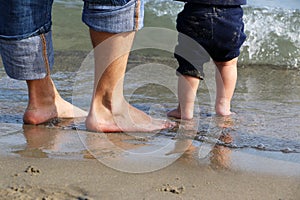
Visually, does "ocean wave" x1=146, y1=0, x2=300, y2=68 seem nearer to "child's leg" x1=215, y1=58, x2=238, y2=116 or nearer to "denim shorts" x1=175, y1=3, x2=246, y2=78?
"child's leg" x1=215, y1=58, x2=238, y2=116

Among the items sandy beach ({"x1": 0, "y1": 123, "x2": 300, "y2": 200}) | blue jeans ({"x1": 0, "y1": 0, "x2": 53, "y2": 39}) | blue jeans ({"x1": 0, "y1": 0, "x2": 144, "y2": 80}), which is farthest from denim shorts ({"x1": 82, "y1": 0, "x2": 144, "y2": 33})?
sandy beach ({"x1": 0, "y1": 123, "x2": 300, "y2": 200})

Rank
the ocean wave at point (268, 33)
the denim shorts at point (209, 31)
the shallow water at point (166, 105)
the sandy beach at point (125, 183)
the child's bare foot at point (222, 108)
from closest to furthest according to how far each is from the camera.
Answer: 1. the sandy beach at point (125, 183)
2. the shallow water at point (166, 105)
3. the denim shorts at point (209, 31)
4. the child's bare foot at point (222, 108)
5. the ocean wave at point (268, 33)

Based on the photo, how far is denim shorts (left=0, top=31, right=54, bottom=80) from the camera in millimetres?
2775

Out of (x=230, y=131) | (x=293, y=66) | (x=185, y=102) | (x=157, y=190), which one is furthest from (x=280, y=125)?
(x=293, y=66)

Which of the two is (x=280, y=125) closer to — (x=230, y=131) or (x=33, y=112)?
(x=230, y=131)

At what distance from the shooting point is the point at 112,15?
2.61 m

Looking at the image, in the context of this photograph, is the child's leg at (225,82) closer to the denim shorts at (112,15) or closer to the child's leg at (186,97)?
the child's leg at (186,97)

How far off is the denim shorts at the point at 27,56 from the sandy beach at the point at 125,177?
0.44 m

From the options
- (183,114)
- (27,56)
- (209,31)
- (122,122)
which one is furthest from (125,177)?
(209,31)

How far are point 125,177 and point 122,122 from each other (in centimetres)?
75

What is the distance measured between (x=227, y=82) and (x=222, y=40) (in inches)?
10.5

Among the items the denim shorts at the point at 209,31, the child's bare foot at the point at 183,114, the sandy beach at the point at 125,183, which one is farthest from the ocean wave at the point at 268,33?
the sandy beach at the point at 125,183

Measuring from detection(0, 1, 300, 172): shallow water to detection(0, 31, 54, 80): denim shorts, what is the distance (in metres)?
0.26

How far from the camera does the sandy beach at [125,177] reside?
1982 millimetres
